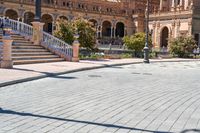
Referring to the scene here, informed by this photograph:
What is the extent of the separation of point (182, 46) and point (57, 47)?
25886 millimetres

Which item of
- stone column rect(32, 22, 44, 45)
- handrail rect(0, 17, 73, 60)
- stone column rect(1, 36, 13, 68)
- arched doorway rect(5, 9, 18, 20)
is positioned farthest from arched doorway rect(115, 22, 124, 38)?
stone column rect(1, 36, 13, 68)

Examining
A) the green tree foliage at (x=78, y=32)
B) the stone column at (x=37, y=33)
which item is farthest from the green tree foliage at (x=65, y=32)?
the stone column at (x=37, y=33)

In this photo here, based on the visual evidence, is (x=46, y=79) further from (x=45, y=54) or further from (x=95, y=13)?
(x=95, y=13)

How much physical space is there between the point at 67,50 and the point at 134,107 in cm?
1659

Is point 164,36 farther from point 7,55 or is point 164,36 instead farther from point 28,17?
point 7,55

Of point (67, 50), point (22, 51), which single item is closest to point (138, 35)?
point (67, 50)

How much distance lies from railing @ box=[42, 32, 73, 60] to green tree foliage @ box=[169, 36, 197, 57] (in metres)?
25.3

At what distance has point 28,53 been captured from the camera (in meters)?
21.4

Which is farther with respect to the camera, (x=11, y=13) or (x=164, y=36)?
(x=164, y=36)

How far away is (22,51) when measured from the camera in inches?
839

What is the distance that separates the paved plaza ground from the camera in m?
6.42

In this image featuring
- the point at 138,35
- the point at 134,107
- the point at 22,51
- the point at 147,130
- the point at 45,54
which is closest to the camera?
the point at 147,130

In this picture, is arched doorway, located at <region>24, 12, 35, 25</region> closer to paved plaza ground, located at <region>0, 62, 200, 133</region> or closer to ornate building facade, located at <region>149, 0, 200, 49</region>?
ornate building facade, located at <region>149, 0, 200, 49</region>

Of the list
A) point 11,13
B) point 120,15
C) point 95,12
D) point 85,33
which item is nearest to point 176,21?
point 120,15
